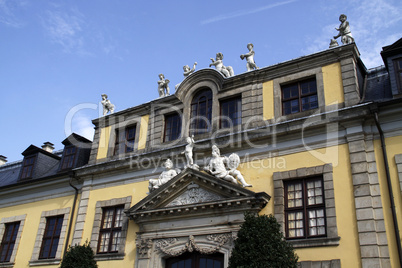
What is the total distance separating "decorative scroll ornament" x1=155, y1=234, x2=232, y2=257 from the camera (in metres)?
15.8

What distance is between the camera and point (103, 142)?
22266 mm

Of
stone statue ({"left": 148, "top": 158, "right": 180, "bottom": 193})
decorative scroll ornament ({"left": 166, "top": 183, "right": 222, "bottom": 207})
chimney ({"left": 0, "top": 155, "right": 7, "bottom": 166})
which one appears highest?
chimney ({"left": 0, "top": 155, "right": 7, "bottom": 166})

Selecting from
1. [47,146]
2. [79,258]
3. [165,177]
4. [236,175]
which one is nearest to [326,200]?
[236,175]

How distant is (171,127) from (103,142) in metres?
4.12

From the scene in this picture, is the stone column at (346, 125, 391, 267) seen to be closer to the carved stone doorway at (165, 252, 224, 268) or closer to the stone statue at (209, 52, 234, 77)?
the carved stone doorway at (165, 252, 224, 268)

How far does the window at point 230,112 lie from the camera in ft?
60.7

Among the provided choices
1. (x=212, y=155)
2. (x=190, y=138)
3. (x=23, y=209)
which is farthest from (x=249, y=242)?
(x=23, y=209)

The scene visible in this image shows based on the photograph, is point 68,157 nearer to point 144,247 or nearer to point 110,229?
point 110,229

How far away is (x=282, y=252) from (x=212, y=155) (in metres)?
5.51

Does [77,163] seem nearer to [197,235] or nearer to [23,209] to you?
[23,209]

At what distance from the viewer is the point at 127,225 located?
18547 mm

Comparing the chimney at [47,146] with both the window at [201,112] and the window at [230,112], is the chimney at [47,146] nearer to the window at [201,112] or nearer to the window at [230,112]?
the window at [201,112]

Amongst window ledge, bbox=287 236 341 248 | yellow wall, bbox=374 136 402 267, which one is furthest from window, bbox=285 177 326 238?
yellow wall, bbox=374 136 402 267

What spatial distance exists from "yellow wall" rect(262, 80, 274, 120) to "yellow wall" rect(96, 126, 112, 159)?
8.73 m
